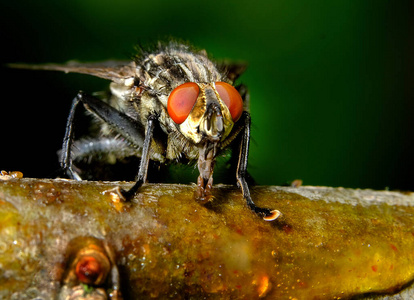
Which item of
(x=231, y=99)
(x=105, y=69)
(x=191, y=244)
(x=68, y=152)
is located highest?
(x=105, y=69)

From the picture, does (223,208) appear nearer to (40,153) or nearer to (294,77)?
(40,153)

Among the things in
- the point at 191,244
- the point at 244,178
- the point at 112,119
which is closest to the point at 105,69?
the point at 112,119

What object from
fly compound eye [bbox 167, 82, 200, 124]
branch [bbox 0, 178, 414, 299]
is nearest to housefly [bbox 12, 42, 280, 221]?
fly compound eye [bbox 167, 82, 200, 124]

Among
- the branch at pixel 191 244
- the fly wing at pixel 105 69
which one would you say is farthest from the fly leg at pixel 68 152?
the branch at pixel 191 244

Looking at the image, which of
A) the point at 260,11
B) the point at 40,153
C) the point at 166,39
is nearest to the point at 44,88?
the point at 40,153

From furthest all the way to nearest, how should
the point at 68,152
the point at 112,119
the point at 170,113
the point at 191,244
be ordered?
the point at 112,119, the point at 68,152, the point at 170,113, the point at 191,244

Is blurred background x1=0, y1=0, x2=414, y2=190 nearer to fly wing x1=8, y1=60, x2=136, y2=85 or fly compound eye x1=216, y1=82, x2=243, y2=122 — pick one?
fly wing x1=8, y1=60, x2=136, y2=85

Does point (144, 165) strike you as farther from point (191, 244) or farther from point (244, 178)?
point (191, 244)
